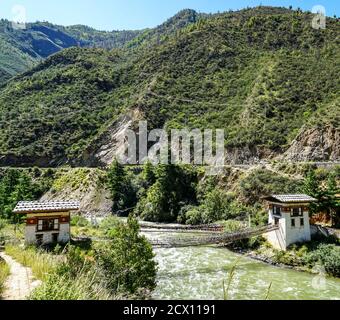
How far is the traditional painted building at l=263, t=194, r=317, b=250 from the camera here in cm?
2747

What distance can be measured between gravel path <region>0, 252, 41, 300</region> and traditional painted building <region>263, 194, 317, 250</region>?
67.9ft

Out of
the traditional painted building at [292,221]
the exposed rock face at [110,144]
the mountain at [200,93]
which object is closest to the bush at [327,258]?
the traditional painted building at [292,221]

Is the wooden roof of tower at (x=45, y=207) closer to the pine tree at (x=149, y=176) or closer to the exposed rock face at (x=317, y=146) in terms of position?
the pine tree at (x=149, y=176)

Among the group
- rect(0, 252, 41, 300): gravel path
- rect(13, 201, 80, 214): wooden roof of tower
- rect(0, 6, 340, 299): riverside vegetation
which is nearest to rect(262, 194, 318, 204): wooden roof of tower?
rect(0, 6, 340, 299): riverside vegetation

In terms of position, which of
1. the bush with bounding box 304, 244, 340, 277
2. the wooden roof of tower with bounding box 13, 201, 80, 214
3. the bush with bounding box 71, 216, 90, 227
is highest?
the wooden roof of tower with bounding box 13, 201, 80, 214

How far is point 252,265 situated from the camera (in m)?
25.2

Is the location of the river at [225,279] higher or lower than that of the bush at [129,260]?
lower

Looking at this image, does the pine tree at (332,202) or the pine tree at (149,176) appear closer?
the pine tree at (332,202)

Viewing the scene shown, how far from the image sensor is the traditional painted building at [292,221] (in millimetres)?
27469

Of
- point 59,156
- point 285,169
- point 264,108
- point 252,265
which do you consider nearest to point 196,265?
point 252,265

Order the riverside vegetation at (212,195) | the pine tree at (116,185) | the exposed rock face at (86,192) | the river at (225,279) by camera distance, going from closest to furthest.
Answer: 1. the river at (225,279)
2. the riverside vegetation at (212,195)
3. the pine tree at (116,185)
4. the exposed rock face at (86,192)

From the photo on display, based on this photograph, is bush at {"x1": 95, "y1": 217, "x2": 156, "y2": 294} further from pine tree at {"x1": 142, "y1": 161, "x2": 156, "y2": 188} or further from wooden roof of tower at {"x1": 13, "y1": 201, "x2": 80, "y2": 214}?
pine tree at {"x1": 142, "y1": 161, "x2": 156, "y2": 188}

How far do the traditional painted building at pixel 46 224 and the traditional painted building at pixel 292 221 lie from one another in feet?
47.7
